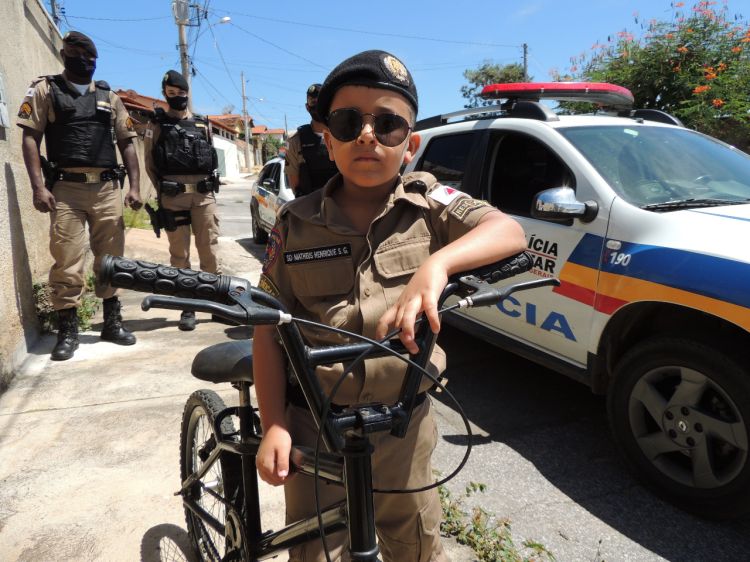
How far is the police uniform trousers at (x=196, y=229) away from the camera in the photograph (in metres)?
4.96

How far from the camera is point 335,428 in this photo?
0.94 m

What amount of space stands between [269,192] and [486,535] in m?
7.04

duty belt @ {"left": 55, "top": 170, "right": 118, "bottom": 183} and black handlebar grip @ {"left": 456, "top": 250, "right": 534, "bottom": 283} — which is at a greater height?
duty belt @ {"left": 55, "top": 170, "right": 118, "bottom": 183}

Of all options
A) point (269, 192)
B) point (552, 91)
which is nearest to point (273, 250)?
point (552, 91)

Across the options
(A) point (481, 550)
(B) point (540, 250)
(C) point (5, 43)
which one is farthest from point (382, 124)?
(C) point (5, 43)

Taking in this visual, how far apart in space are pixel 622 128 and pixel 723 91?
5164 mm

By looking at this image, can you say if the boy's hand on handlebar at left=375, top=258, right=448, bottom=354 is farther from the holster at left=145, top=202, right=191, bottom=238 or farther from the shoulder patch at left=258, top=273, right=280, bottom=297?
the holster at left=145, top=202, right=191, bottom=238

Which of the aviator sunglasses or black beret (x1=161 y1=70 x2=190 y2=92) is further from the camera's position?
black beret (x1=161 y1=70 x2=190 y2=92)

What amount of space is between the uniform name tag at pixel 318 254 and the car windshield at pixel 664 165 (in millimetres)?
2032

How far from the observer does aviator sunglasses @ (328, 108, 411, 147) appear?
118 cm

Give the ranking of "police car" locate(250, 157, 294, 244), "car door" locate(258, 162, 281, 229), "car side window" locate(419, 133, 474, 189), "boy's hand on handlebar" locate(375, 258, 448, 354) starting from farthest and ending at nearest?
"car door" locate(258, 162, 281, 229) → "police car" locate(250, 157, 294, 244) → "car side window" locate(419, 133, 474, 189) → "boy's hand on handlebar" locate(375, 258, 448, 354)

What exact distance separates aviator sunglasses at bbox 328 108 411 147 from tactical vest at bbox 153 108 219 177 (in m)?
3.93

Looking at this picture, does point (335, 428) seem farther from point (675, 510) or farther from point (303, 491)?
point (675, 510)

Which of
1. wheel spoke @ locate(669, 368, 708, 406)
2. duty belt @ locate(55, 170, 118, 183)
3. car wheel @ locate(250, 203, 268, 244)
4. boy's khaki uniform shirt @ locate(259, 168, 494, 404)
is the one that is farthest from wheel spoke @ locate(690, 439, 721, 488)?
car wheel @ locate(250, 203, 268, 244)
